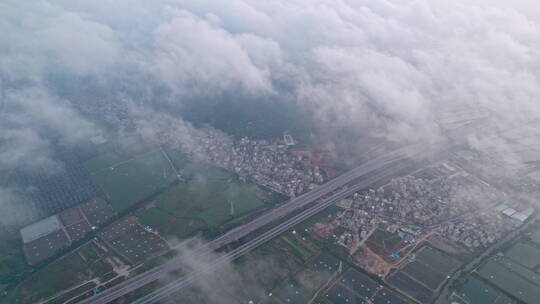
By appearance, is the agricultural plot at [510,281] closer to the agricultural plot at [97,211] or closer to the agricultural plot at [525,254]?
the agricultural plot at [525,254]

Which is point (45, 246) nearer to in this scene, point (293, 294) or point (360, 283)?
point (293, 294)

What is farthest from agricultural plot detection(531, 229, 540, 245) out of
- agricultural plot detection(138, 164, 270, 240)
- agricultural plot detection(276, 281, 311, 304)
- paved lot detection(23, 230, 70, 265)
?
paved lot detection(23, 230, 70, 265)

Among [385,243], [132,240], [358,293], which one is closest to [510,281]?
[385,243]

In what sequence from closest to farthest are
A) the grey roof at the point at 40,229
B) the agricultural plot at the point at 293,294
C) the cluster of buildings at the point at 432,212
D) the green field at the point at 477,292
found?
the agricultural plot at the point at 293,294, the green field at the point at 477,292, the cluster of buildings at the point at 432,212, the grey roof at the point at 40,229

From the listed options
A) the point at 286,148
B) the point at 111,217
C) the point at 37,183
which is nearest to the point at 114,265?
the point at 111,217

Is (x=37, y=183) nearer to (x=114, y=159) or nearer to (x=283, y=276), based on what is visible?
(x=114, y=159)

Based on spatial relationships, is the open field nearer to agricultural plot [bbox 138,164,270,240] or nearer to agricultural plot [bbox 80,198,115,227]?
agricultural plot [bbox 138,164,270,240]

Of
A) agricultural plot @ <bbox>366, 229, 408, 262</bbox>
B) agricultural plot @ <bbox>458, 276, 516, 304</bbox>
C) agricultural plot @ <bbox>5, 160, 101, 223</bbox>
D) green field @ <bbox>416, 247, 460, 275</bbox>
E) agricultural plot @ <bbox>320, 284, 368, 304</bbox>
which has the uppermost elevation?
agricultural plot @ <bbox>5, 160, 101, 223</bbox>

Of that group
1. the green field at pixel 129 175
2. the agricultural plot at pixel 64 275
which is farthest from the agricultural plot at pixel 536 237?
the agricultural plot at pixel 64 275
